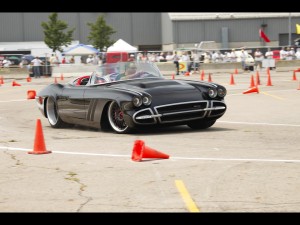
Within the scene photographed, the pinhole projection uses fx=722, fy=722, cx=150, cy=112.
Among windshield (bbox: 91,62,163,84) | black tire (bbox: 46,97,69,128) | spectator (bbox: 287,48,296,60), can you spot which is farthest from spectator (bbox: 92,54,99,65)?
windshield (bbox: 91,62,163,84)

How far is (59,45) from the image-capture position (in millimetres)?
66375

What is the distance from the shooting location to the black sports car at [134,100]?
40.4ft

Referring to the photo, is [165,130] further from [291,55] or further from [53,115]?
[291,55]

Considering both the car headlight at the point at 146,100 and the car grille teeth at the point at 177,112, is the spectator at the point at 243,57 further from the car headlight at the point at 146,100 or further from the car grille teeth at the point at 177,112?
the car headlight at the point at 146,100

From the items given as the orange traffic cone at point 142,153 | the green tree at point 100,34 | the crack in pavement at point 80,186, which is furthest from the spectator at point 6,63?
the crack in pavement at point 80,186

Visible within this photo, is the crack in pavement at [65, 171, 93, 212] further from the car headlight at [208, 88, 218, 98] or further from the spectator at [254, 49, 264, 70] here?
the spectator at [254, 49, 264, 70]

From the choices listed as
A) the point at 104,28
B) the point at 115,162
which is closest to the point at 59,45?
the point at 104,28

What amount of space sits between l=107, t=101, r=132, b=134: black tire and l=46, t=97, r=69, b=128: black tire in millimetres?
1957

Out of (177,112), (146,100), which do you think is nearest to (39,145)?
(146,100)

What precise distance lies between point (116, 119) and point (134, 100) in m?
0.87

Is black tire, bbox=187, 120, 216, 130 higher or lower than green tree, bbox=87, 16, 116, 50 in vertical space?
lower

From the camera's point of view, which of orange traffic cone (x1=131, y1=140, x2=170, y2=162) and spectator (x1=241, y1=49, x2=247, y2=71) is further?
spectator (x1=241, y1=49, x2=247, y2=71)

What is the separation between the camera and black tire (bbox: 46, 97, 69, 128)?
14.7m
